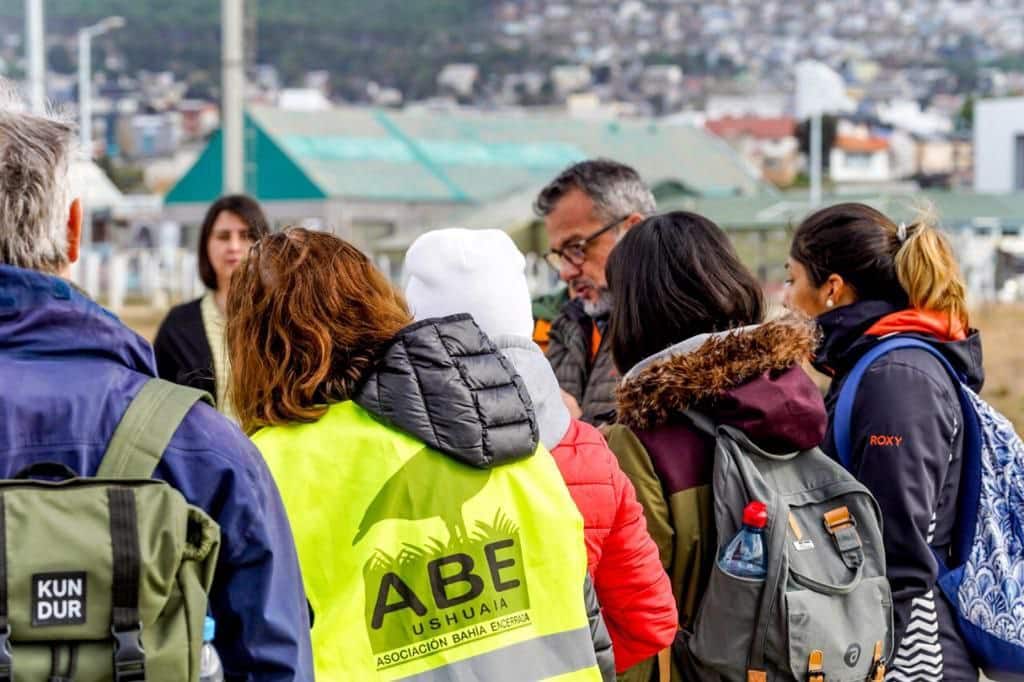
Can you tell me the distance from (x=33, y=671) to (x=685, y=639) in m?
1.76

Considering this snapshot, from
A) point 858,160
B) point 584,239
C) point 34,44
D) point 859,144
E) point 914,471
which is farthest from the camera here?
point 859,144

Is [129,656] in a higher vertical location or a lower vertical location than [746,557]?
higher

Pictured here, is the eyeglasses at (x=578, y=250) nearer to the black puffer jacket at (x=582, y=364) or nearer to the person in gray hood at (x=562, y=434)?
the black puffer jacket at (x=582, y=364)

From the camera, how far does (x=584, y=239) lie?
5398mm

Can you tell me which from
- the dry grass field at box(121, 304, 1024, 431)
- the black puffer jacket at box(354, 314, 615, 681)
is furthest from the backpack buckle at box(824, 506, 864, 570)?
the dry grass field at box(121, 304, 1024, 431)

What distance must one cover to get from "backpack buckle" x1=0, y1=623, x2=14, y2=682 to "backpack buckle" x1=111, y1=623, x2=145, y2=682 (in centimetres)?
13

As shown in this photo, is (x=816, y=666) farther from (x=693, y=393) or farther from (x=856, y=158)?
(x=856, y=158)

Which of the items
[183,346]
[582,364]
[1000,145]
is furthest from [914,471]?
[1000,145]

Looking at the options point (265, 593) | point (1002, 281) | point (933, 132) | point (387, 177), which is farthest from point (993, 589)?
point (933, 132)

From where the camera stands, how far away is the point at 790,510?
3490 millimetres

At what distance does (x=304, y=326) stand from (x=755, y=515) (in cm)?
104

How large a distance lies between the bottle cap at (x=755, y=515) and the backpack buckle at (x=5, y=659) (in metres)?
1.71

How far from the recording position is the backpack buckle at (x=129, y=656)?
2.13 metres

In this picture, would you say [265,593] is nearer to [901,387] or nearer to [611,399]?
[901,387]
